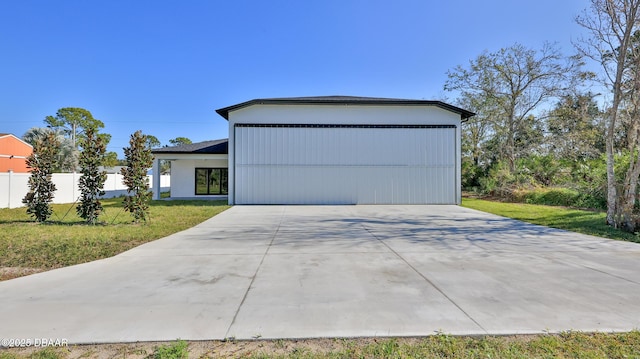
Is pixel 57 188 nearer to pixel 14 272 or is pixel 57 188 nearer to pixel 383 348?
pixel 14 272

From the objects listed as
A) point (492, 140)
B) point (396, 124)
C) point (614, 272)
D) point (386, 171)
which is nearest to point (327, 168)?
point (386, 171)

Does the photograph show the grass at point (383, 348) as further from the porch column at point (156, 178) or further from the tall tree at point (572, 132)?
the tall tree at point (572, 132)

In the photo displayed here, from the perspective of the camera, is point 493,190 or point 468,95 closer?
point 493,190

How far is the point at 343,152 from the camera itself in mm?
16312

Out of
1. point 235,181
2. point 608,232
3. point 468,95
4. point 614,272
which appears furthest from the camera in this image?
point 468,95

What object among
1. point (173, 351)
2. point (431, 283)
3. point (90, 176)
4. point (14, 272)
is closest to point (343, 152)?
point (90, 176)

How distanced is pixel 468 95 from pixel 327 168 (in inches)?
577

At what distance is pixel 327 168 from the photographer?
1630 cm

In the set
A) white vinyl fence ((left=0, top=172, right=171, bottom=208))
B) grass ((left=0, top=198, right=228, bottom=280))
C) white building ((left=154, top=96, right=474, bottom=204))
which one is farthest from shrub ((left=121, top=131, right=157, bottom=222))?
white building ((left=154, top=96, right=474, bottom=204))

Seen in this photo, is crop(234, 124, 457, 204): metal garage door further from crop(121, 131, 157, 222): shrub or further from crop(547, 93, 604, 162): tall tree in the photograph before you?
crop(547, 93, 604, 162): tall tree

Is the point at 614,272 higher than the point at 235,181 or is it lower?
lower

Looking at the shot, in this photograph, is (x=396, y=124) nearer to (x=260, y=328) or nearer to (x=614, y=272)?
(x=614, y=272)

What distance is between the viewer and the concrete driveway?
3.06 m

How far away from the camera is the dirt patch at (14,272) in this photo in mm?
4680
